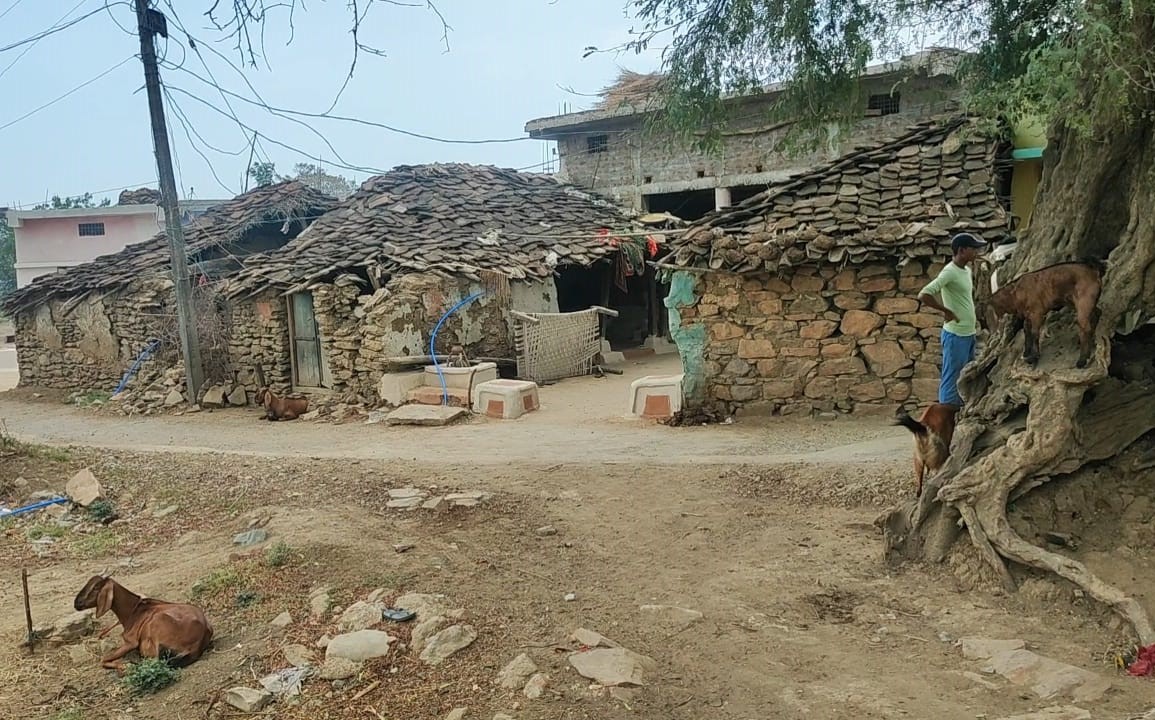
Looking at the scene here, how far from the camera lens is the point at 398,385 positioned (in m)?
13.1

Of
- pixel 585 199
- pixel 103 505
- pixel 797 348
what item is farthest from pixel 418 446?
pixel 585 199

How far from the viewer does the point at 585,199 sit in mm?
20656

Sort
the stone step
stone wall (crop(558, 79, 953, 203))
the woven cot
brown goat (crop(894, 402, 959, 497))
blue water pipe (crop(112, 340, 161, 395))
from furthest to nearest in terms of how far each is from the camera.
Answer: blue water pipe (crop(112, 340, 161, 395))
stone wall (crop(558, 79, 953, 203))
the woven cot
the stone step
brown goat (crop(894, 402, 959, 497))

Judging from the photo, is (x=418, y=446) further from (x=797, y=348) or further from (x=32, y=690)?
(x=32, y=690)

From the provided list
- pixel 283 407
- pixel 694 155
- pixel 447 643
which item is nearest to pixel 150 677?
pixel 447 643

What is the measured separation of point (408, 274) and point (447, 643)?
35.0ft

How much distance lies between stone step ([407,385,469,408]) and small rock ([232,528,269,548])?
6454mm

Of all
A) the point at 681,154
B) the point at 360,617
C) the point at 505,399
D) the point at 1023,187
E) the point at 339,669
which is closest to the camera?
the point at 339,669

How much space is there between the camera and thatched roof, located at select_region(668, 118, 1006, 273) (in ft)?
30.3

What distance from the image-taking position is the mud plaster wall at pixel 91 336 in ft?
56.4

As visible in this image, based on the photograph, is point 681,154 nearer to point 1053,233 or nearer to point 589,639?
point 1053,233

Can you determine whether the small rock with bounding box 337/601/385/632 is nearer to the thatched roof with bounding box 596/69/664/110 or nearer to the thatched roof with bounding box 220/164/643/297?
the thatched roof with bounding box 220/164/643/297

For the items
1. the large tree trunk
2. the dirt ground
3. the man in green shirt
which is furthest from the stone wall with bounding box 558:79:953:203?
the large tree trunk

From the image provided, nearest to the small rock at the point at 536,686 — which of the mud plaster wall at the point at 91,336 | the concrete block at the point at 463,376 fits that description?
the concrete block at the point at 463,376
